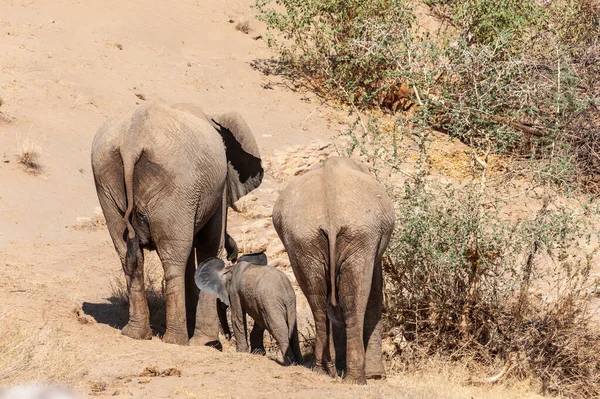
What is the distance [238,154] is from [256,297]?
229cm

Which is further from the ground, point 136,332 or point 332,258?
point 332,258

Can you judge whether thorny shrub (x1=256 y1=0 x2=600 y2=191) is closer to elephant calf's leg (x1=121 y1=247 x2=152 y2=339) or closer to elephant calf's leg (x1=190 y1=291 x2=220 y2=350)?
elephant calf's leg (x1=190 y1=291 x2=220 y2=350)

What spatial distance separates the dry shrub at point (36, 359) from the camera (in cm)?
705

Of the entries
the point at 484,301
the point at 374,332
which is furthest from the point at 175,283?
the point at 484,301

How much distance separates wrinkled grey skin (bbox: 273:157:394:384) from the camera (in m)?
7.88

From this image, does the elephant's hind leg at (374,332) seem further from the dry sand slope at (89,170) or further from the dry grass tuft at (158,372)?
the dry grass tuft at (158,372)

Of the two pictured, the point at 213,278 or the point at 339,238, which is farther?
the point at 213,278

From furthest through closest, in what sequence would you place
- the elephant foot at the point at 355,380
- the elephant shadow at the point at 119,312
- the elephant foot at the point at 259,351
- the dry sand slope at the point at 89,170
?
1. the elephant shadow at the point at 119,312
2. the elephant foot at the point at 259,351
3. the elephant foot at the point at 355,380
4. the dry sand slope at the point at 89,170

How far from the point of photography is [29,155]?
15.7m

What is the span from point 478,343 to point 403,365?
32.6 inches

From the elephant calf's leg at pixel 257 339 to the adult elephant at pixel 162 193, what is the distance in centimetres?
38

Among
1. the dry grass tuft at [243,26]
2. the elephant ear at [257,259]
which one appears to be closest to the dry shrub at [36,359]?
the elephant ear at [257,259]

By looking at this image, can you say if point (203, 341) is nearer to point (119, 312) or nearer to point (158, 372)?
point (119, 312)

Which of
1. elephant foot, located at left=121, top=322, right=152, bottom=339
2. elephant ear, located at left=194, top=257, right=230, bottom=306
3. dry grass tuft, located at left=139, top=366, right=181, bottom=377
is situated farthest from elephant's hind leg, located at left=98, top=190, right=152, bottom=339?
dry grass tuft, located at left=139, top=366, right=181, bottom=377
